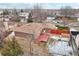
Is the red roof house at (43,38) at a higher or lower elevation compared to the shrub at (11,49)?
higher

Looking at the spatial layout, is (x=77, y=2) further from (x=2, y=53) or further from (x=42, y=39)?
(x=2, y=53)

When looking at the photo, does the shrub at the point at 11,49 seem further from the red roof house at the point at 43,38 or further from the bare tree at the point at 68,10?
the bare tree at the point at 68,10

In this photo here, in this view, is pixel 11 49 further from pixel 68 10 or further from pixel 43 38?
pixel 68 10

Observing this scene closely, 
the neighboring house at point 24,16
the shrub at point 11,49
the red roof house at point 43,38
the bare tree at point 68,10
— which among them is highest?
the bare tree at point 68,10

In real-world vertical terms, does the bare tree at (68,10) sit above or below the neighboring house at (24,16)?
above

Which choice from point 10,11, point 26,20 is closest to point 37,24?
point 26,20

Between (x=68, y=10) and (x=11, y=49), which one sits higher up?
(x=68, y=10)

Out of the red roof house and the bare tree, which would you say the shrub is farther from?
the bare tree

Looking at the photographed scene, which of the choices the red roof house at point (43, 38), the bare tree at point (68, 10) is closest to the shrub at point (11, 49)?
the red roof house at point (43, 38)

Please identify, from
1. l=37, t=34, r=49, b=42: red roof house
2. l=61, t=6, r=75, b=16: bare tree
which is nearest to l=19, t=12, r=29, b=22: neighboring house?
l=37, t=34, r=49, b=42: red roof house

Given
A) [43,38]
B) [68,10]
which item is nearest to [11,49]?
[43,38]

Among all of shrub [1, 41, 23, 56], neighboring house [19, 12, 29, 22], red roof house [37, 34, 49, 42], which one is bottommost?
shrub [1, 41, 23, 56]
